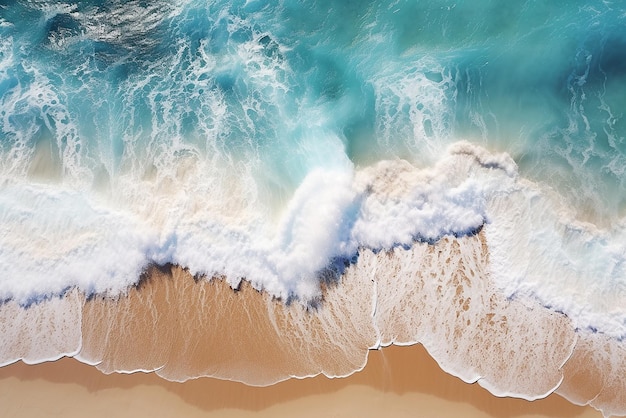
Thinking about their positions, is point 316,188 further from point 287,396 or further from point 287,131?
point 287,396

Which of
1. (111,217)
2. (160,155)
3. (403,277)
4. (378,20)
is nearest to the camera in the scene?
(403,277)

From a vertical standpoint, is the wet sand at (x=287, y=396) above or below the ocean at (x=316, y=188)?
below

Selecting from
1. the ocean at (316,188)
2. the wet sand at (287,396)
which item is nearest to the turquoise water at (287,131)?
the ocean at (316,188)

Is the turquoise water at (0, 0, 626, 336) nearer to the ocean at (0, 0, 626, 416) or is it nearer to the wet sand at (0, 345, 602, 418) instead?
the ocean at (0, 0, 626, 416)

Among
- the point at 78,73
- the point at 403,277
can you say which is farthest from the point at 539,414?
the point at 78,73

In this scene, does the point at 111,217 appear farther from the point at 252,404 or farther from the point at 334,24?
the point at 334,24

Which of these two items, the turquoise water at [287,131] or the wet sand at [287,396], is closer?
the wet sand at [287,396]

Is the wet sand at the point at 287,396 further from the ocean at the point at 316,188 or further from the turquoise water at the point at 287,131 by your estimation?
the turquoise water at the point at 287,131
